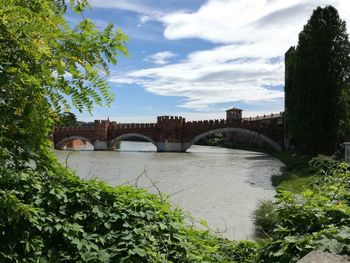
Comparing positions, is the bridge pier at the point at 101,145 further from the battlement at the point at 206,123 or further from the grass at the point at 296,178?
the grass at the point at 296,178

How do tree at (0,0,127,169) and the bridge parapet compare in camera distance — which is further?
the bridge parapet

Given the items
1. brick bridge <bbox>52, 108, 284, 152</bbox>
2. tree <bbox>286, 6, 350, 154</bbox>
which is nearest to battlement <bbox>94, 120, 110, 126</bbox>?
brick bridge <bbox>52, 108, 284, 152</bbox>

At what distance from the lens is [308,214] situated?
3.71 meters

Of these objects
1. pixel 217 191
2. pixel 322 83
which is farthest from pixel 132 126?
pixel 217 191

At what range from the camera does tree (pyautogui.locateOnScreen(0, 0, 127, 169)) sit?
2979mm

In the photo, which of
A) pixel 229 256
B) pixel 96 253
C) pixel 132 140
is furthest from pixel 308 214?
pixel 132 140

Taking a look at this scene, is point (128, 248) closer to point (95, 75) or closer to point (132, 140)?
point (95, 75)

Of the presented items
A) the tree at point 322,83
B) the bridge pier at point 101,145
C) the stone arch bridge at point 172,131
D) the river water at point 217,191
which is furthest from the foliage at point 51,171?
the bridge pier at point 101,145

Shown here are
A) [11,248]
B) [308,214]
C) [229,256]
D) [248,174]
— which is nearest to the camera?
[11,248]

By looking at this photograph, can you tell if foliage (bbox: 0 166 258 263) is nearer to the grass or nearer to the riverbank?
the riverbank

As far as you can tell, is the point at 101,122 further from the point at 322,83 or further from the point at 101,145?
the point at 322,83

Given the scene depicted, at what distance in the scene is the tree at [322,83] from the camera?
97.1ft

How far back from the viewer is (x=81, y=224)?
12.0 ft

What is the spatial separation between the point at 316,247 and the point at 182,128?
2222 inches
